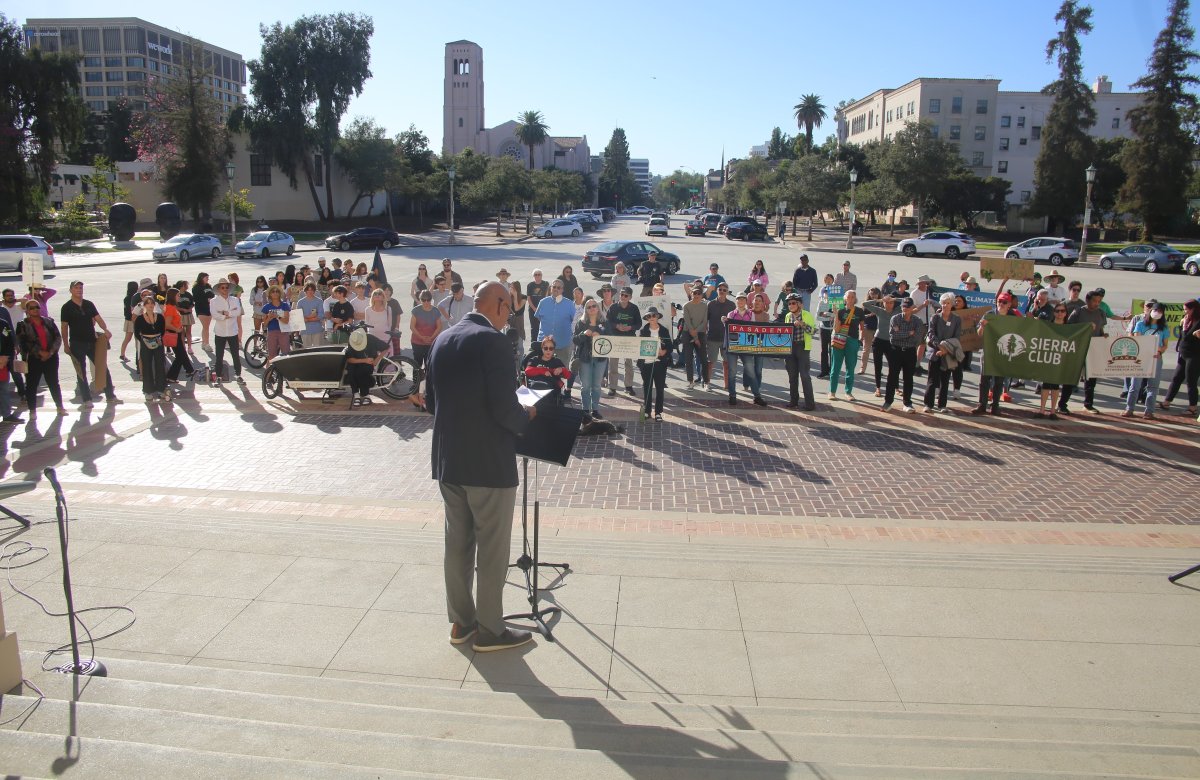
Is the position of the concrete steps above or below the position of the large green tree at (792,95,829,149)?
below

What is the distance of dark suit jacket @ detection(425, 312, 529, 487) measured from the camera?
4523mm

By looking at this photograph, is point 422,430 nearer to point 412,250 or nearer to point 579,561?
point 579,561

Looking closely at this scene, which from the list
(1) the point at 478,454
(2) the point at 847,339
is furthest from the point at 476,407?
(2) the point at 847,339

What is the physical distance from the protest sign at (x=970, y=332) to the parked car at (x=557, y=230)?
4939 cm

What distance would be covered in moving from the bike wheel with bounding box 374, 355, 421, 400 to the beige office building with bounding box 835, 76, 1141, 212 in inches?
3147

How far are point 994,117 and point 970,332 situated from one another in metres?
82.6

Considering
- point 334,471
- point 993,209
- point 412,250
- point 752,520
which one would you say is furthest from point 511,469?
point 993,209

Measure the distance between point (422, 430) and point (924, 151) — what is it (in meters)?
54.4

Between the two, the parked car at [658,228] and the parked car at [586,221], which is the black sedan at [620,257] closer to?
the parked car at [658,228]

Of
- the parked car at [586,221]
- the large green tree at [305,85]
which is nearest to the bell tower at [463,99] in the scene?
the parked car at [586,221]

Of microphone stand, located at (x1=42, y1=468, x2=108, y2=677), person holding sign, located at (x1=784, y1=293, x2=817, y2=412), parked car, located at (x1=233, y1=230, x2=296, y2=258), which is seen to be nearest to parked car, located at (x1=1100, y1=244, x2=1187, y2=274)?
person holding sign, located at (x1=784, y1=293, x2=817, y2=412)

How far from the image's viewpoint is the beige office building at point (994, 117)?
3233 inches

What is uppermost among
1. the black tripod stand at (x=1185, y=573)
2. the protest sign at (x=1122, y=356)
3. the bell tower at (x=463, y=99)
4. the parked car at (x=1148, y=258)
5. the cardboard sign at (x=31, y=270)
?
the bell tower at (x=463, y=99)

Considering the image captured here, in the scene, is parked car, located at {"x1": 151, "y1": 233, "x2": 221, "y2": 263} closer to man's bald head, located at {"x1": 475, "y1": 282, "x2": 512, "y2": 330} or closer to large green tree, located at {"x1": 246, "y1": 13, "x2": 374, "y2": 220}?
large green tree, located at {"x1": 246, "y1": 13, "x2": 374, "y2": 220}
